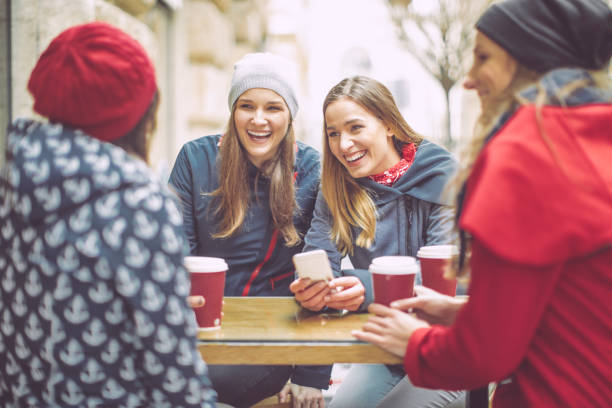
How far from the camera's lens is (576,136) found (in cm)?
98

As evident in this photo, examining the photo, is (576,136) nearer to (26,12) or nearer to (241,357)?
(241,357)

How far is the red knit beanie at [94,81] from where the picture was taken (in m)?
1.10

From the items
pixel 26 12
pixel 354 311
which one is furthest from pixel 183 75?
pixel 354 311

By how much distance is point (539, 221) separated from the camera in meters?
0.94

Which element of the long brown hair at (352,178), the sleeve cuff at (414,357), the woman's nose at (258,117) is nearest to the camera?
the sleeve cuff at (414,357)

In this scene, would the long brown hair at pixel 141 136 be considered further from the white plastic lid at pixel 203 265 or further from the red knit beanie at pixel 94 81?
the white plastic lid at pixel 203 265

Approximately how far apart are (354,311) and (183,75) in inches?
143

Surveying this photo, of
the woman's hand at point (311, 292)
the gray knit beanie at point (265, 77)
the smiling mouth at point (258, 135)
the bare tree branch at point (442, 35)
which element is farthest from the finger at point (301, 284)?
the bare tree branch at point (442, 35)

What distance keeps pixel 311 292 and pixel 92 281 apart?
0.71 metres

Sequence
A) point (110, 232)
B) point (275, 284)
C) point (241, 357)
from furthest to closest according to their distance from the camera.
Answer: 1. point (275, 284)
2. point (241, 357)
3. point (110, 232)

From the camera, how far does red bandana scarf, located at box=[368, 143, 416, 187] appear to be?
225 centimetres

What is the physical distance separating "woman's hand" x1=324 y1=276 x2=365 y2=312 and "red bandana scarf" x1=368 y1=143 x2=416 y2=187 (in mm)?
714

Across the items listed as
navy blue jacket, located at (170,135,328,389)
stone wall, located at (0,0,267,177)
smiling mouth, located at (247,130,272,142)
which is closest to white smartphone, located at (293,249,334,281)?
navy blue jacket, located at (170,135,328,389)

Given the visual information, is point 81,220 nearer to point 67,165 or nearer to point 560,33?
point 67,165
